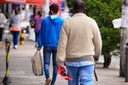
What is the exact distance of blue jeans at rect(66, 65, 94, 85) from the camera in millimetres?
7659

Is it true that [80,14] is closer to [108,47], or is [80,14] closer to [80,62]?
[80,62]

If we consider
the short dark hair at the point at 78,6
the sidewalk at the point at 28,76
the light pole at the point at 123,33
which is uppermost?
the short dark hair at the point at 78,6

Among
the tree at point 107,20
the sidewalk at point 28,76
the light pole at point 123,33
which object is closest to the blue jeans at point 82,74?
the sidewalk at point 28,76

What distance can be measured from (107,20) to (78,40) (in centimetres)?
913

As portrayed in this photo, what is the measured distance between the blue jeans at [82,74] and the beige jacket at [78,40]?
0.14m

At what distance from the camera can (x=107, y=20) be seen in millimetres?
16672

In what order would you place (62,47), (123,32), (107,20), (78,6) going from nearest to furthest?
(62,47) < (78,6) < (123,32) < (107,20)

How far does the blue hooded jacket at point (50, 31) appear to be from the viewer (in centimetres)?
1088

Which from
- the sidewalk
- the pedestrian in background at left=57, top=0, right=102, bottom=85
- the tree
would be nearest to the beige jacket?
the pedestrian in background at left=57, top=0, right=102, bottom=85

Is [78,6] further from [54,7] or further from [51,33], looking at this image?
[51,33]

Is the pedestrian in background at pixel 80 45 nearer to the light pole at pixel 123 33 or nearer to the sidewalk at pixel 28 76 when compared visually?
the sidewalk at pixel 28 76

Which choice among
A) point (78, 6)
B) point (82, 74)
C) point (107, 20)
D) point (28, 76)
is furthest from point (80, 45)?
point (107, 20)

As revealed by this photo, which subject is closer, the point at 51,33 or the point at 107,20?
the point at 51,33

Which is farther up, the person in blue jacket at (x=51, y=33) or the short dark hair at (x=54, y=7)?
the short dark hair at (x=54, y=7)
